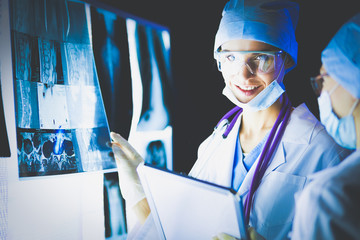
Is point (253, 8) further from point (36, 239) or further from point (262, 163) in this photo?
point (36, 239)

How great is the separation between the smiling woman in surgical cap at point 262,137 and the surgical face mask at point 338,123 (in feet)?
1.05

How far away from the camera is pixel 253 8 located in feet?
3.82

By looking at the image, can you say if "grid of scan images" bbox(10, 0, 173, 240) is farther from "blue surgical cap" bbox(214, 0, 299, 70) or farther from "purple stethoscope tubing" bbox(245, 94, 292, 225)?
"purple stethoscope tubing" bbox(245, 94, 292, 225)

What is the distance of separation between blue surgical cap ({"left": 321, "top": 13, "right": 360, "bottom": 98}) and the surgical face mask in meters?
0.03

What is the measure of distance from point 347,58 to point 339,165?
29 centimetres

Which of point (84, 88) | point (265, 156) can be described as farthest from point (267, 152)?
point (84, 88)

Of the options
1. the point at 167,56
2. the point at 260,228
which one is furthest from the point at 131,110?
the point at 260,228

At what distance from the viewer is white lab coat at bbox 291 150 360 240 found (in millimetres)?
556

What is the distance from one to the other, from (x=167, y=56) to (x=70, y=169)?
96 cm

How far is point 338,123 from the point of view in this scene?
0.71 meters

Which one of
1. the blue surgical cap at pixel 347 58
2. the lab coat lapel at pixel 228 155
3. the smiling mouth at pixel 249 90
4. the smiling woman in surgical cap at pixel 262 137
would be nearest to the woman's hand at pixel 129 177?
the smiling woman in surgical cap at pixel 262 137

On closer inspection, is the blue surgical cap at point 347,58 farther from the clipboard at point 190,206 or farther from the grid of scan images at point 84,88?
the grid of scan images at point 84,88

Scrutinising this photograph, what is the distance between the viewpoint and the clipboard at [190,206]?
0.69 m

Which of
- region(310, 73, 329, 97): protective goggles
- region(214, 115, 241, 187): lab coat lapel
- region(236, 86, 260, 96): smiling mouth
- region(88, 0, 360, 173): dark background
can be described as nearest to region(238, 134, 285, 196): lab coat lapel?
region(214, 115, 241, 187): lab coat lapel
